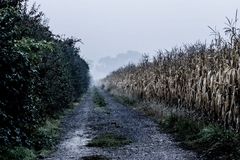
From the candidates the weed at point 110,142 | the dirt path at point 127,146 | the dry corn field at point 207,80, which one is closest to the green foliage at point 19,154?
the dirt path at point 127,146

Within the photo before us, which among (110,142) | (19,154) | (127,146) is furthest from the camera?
(110,142)

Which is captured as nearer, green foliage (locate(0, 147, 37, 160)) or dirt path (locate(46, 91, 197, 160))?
green foliage (locate(0, 147, 37, 160))

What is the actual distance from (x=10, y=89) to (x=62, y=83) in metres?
17.3

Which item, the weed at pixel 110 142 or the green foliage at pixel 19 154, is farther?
the weed at pixel 110 142

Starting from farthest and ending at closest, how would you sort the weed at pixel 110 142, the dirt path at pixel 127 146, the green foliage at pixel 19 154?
the weed at pixel 110 142, the dirt path at pixel 127 146, the green foliage at pixel 19 154

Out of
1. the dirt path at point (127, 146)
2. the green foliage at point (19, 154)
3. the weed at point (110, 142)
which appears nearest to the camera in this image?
the green foliage at point (19, 154)

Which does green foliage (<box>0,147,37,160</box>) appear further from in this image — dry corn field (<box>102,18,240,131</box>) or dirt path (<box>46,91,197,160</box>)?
dry corn field (<box>102,18,240,131</box>)

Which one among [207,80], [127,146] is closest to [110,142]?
[127,146]

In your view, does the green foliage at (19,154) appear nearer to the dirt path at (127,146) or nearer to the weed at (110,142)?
the dirt path at (127,146)

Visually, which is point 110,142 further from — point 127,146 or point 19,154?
point 19,154

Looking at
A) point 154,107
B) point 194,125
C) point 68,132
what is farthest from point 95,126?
point 194,125

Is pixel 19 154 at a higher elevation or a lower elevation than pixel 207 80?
lower

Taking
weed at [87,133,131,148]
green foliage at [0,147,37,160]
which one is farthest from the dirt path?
green foliage at [0,147,37,160]

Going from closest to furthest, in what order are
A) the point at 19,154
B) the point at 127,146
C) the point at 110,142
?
the point at 19,154 → the point at 127,146 → the point at 110,142
